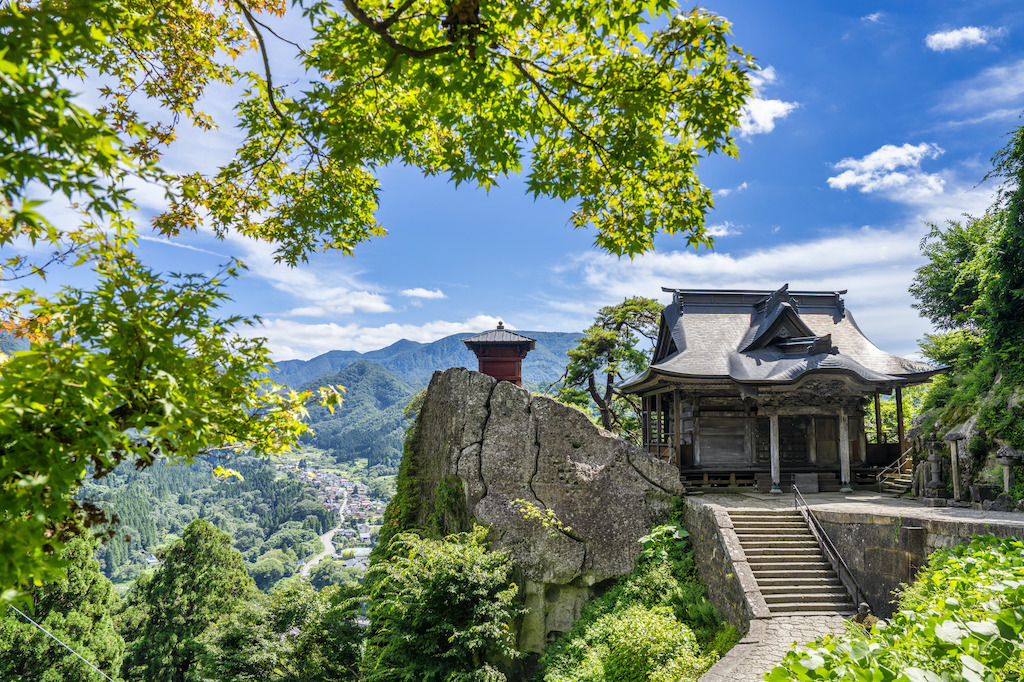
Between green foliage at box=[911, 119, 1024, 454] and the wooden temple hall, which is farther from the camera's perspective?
the wooden temple hall

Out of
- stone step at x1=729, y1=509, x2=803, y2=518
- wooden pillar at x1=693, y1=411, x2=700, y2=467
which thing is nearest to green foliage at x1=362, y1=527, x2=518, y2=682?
stone step at x1=729, y1=509, x2=803, y2=518

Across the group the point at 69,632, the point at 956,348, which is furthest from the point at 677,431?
the point at 69,632

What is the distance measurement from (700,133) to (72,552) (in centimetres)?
2537

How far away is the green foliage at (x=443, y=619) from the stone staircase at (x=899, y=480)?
1231cm

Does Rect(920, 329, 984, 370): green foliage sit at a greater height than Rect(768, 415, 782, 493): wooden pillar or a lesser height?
greater

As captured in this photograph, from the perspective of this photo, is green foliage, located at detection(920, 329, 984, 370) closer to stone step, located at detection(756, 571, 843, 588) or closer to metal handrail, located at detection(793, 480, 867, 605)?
metal handrail, located at detection(793, 480, 867, 605)

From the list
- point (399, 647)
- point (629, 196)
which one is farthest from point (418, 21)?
point (399, 647)

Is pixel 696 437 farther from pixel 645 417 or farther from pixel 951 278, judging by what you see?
pixel 951 278

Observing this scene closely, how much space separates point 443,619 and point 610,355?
15.8 meters

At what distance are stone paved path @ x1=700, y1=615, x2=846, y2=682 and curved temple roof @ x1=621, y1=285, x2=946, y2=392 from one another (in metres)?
7.66

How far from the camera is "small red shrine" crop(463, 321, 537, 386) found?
2161cm

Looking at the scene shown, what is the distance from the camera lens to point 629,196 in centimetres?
532

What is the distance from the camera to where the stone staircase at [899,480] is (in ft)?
51.2

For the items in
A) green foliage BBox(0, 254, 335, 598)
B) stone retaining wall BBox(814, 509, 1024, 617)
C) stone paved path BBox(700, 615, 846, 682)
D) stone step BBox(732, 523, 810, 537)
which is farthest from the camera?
stone step BBox(732, 523, 810, 537)
